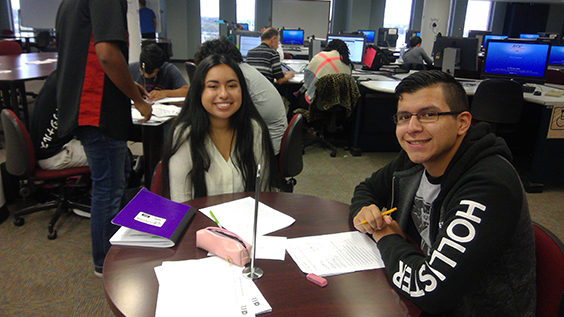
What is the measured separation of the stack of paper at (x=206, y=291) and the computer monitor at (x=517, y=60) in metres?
3.91

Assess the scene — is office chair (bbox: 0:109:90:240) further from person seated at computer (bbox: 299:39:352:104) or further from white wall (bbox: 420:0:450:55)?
white wall (bbox: 420:0:450:55)

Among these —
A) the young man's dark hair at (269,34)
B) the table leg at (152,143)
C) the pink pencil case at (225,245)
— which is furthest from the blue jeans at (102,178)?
the young man's dark hair at (269,34)

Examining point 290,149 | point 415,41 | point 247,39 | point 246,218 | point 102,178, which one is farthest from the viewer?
point 415,41

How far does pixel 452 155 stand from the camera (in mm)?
1035

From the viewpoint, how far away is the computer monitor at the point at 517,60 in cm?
366

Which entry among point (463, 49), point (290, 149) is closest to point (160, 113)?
point (290, 149)

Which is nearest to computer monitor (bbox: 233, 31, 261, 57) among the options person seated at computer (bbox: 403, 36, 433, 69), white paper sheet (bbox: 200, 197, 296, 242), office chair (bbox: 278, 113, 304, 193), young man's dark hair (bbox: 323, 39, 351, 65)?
A: young man's dark hair (bbox: 323, 39, 351, 65)

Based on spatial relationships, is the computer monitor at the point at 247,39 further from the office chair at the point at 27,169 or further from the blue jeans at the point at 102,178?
the blue jeans at the point at 102,178

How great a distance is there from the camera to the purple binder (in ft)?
3.41

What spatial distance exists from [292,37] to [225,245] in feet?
26.2

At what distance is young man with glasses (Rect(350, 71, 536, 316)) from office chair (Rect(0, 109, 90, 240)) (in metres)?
1.93

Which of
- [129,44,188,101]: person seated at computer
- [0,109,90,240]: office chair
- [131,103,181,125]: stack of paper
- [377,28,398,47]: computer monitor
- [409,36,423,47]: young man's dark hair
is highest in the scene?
[377,28,398,47]: computer monitor

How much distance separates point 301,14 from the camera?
31.0 ft

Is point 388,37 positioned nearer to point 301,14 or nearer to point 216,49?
point 301,14
